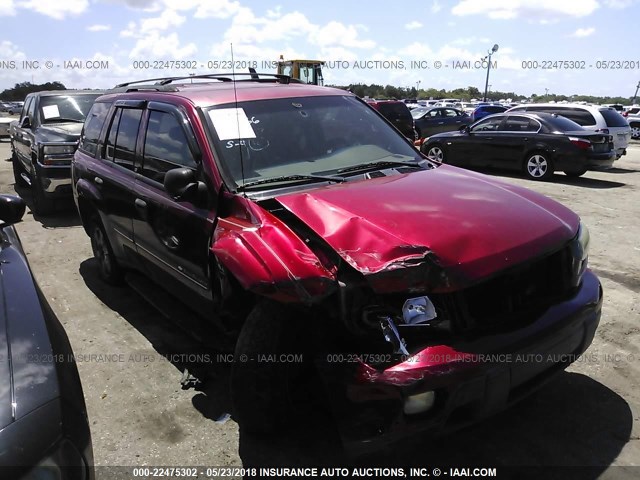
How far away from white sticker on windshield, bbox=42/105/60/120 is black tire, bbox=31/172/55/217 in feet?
4.94

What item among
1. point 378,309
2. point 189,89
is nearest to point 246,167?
point 189,89

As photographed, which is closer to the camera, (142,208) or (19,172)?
(142,208)

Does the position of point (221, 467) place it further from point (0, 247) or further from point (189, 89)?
point (189, 89)

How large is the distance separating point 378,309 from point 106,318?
9.97ft

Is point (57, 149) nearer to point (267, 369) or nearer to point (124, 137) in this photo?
point (124, 137)

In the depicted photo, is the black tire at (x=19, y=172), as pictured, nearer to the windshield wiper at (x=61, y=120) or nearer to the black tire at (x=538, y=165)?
the windshield wiper at (x=61, y=120)

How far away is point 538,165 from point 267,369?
10.5 metres

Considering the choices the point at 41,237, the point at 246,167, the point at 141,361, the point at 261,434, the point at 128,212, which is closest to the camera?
the point at 261,434

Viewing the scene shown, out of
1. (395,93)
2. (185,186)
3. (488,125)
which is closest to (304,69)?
(488,125)

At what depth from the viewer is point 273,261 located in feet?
7.89

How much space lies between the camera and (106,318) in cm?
449

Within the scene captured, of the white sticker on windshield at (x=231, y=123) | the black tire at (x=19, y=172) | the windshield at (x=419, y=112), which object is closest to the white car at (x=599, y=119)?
the windshield at (x=419, y=112)

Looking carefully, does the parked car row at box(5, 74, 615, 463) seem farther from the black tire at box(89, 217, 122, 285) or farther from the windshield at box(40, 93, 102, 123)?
the windshield at box(40, 93, 102, 123)

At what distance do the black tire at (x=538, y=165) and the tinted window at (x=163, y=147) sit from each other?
9.69 meters
